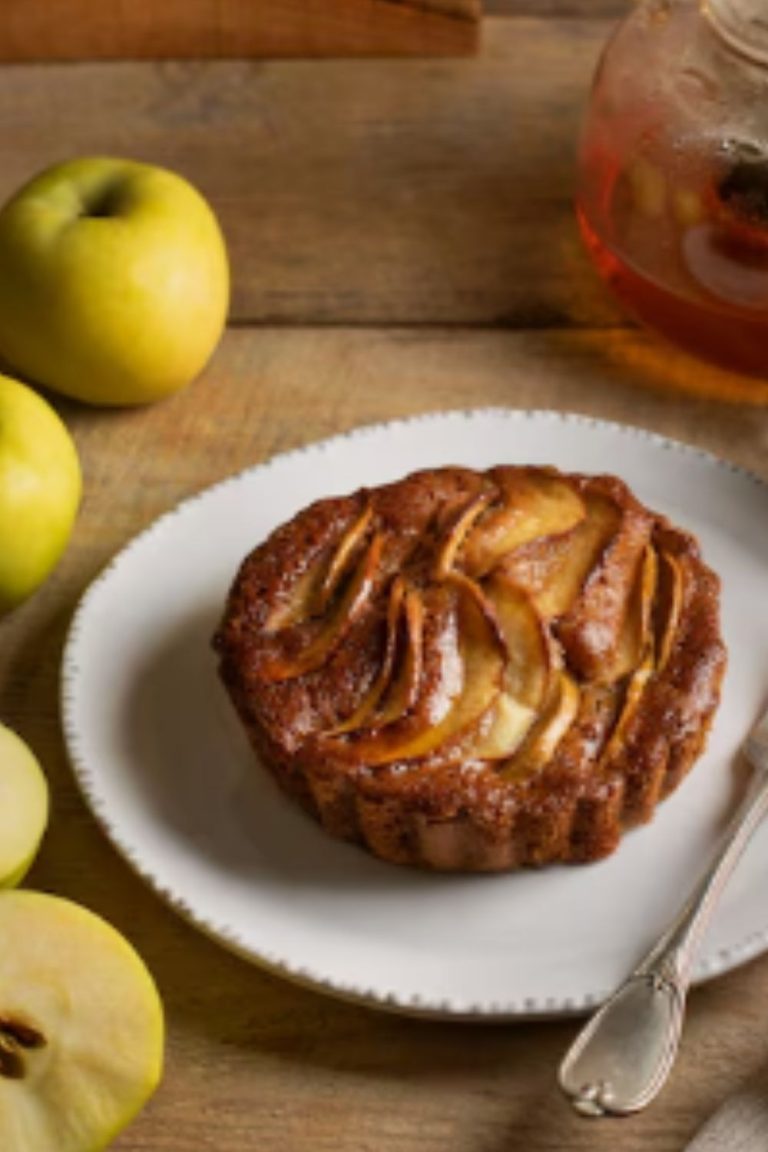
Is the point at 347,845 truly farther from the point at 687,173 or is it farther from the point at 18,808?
the point at 687,173

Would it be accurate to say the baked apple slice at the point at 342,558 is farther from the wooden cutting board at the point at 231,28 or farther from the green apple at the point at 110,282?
the wooden cutting board at the point at 231,28

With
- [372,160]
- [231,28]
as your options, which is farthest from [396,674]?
[231,28]

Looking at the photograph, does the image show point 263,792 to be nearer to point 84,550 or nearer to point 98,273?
point 84,550

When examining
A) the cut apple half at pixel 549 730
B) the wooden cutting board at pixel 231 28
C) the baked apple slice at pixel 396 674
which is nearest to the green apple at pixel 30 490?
the baked apple slice at pixel 396 674

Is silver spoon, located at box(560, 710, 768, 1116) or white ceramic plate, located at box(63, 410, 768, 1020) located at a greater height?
silver spoon, located at box(560, 710, 768, 1116)

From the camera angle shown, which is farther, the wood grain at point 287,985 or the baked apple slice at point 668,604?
the baked apple slice at point 668,604

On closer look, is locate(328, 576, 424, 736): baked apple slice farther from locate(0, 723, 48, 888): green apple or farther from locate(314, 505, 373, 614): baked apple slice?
locate(0, 723, 48, 888): green apple

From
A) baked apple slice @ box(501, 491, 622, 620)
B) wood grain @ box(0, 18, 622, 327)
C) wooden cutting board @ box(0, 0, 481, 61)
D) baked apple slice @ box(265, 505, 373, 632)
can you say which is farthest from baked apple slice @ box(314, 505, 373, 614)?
wooden cutting board @ box(0, 0, 481, 61)
